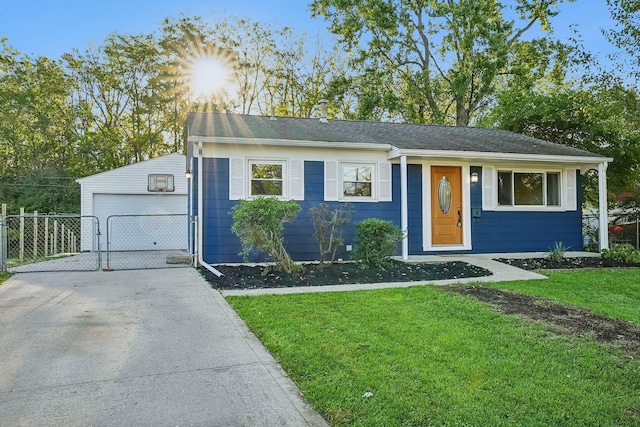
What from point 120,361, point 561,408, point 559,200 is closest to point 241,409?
point 120,361

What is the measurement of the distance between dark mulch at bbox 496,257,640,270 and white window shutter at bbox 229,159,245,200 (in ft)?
19.0

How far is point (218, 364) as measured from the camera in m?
3.27

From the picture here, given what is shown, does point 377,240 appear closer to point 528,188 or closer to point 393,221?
point 393,221

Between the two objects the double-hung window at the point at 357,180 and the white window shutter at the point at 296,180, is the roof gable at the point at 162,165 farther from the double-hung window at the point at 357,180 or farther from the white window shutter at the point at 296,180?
the double-hung window at the point at 357,180

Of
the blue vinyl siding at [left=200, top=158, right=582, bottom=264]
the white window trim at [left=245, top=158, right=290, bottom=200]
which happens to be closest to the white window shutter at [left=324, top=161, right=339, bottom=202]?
the blue vinyl siding at [left=200, top=158, right=582, bottom=264]

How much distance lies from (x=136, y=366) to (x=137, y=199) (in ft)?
40.7

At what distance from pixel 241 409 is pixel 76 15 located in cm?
1811

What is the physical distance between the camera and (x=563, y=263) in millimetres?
8773

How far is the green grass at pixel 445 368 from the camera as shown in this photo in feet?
7.92

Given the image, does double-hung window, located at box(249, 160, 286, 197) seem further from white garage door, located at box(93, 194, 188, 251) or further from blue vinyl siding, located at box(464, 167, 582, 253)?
white garage door, located at box(93, 194, 188, 251)

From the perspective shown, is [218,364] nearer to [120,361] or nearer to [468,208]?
[120,361]

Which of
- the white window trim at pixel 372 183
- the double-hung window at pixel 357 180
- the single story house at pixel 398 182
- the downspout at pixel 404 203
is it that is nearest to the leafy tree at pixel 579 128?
the single story house at pixel 398 182

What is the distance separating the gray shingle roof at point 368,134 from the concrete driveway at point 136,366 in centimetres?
453

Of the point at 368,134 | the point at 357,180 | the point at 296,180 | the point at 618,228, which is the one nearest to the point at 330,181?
the point at 357,180
